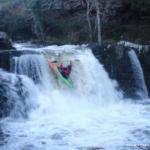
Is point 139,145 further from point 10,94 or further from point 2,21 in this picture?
point 2,21

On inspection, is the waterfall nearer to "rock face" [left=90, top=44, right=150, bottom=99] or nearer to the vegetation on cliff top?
"rock face" [left=90, top=44, right=150, bottom=99]

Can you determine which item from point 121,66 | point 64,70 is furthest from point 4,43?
point 121,66

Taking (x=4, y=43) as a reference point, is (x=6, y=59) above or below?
below

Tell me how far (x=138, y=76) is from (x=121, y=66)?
659mm

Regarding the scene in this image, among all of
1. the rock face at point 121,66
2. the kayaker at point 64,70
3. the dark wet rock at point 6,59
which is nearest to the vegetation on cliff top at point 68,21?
the rock face at point 121,66

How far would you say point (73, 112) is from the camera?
12.9 metres

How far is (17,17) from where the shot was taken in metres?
21.8

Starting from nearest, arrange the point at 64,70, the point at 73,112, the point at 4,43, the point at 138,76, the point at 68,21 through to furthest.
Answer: the point at 73,112
the point at 64,70
the point at 4,43
the point at 138,76
the point at 68,21

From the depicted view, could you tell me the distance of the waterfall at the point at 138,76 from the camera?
1543 centimetres

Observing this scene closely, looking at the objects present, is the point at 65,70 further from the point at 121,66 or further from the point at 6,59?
the point at 121,66

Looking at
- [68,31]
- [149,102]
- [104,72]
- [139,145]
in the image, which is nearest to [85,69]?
[104,72]

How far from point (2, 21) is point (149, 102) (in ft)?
32.1

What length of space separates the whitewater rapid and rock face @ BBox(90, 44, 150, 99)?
1.00ft

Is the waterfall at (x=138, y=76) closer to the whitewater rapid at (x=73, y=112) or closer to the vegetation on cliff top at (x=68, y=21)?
the whitewater rapid at (x=73, y=112)
